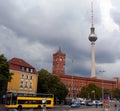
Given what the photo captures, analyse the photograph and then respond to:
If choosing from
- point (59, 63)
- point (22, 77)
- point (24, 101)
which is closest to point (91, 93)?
point (59, 63)

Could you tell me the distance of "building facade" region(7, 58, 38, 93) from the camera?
288ft

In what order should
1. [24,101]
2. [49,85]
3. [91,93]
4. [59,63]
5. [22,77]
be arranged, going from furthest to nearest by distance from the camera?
[59,63] → [91,93] → [49,85] → [22,77] → [24,101]

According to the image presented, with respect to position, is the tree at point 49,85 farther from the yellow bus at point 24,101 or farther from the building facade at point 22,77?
the yellow bus at point 24,101

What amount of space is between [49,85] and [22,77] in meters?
12.4

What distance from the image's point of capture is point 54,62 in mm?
193875

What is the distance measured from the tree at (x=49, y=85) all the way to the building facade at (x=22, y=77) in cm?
349

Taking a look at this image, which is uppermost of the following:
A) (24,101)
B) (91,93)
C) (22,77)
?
A: (22,77)

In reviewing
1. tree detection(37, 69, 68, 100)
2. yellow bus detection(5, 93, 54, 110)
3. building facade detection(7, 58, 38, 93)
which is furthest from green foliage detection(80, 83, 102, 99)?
yellow bus detection(5, 93, 54, 110)

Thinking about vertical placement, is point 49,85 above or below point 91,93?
above

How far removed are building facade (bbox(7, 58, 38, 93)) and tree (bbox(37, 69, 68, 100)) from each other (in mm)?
3492

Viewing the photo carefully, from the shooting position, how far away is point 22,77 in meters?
91.2

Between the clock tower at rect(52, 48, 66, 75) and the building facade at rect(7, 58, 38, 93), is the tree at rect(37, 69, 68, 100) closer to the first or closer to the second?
the building facade at rect(7, 58, 38, 93)

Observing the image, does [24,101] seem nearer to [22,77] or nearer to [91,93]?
[22,77]

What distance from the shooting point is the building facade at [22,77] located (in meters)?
87.6
